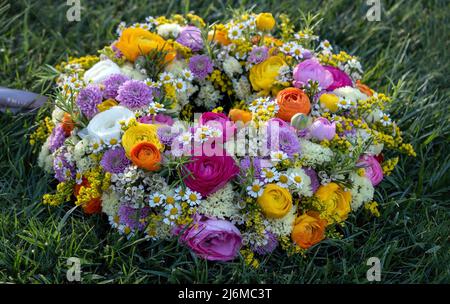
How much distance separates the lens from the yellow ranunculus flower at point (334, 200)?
2355 mm

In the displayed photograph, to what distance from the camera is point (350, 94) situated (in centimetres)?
268

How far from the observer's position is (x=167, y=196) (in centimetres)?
229

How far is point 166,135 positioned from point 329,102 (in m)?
0.68

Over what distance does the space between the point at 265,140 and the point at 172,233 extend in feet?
1.50

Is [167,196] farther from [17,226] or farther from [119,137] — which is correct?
[17,226]

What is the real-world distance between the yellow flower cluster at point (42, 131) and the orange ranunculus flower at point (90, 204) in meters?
0.36

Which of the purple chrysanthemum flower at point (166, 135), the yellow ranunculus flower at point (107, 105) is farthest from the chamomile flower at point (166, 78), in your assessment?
Answer: the purple chrysanthemum flower at point (166, 135)

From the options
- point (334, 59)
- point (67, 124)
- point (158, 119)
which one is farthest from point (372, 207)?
point (67, 124)

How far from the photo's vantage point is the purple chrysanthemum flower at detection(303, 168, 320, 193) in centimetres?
238

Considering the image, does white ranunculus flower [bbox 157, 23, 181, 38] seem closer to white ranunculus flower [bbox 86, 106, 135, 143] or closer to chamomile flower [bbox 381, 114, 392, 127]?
white ranunculus flower [bbox 86, 106, 135, 143]

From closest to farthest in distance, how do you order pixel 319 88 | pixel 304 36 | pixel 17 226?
pixel 17 226, pixel 319 88, pixel 304 36

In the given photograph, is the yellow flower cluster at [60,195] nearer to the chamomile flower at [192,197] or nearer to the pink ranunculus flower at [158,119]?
the pink ranunculus flower at [158,119]

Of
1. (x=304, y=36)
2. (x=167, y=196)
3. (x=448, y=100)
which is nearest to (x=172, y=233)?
(x=167, y=196)

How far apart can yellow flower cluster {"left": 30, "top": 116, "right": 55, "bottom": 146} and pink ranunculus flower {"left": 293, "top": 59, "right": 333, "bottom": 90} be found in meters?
1.01
